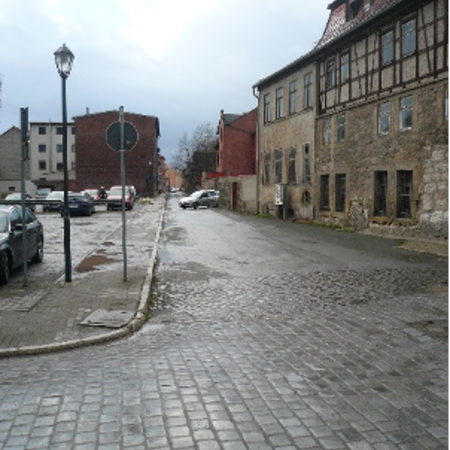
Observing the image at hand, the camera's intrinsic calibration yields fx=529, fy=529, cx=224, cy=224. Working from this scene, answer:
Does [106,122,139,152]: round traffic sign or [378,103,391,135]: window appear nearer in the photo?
[106,122,139,152]: round traffic sign

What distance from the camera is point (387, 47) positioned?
786 inches

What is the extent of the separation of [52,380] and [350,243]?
14.0 metres

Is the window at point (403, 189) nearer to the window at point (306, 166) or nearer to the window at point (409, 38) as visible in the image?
the window at point (409, 38)

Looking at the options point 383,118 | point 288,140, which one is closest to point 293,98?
point 288,140

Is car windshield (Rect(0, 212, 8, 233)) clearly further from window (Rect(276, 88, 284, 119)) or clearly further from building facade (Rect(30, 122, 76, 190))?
building facade (Rect(30, 122, 76, 190))

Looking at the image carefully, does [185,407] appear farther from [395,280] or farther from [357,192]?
[357,192]

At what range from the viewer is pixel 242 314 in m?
7.84

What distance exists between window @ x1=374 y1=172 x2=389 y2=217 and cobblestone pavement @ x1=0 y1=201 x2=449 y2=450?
11.0 meters

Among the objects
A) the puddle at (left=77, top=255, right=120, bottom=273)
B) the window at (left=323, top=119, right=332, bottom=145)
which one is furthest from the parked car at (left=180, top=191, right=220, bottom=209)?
the puddle at (left=77, top=255, right=120, bottom=273)

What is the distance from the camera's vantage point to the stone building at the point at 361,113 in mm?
17312

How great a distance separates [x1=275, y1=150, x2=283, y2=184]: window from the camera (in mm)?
30714

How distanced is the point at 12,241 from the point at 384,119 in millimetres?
14655

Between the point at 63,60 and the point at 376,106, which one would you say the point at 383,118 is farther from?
the point at 63,60

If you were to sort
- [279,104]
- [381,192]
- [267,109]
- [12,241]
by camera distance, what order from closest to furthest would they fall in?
[12,241] → [381,192] → [279,104] → [267,109]
